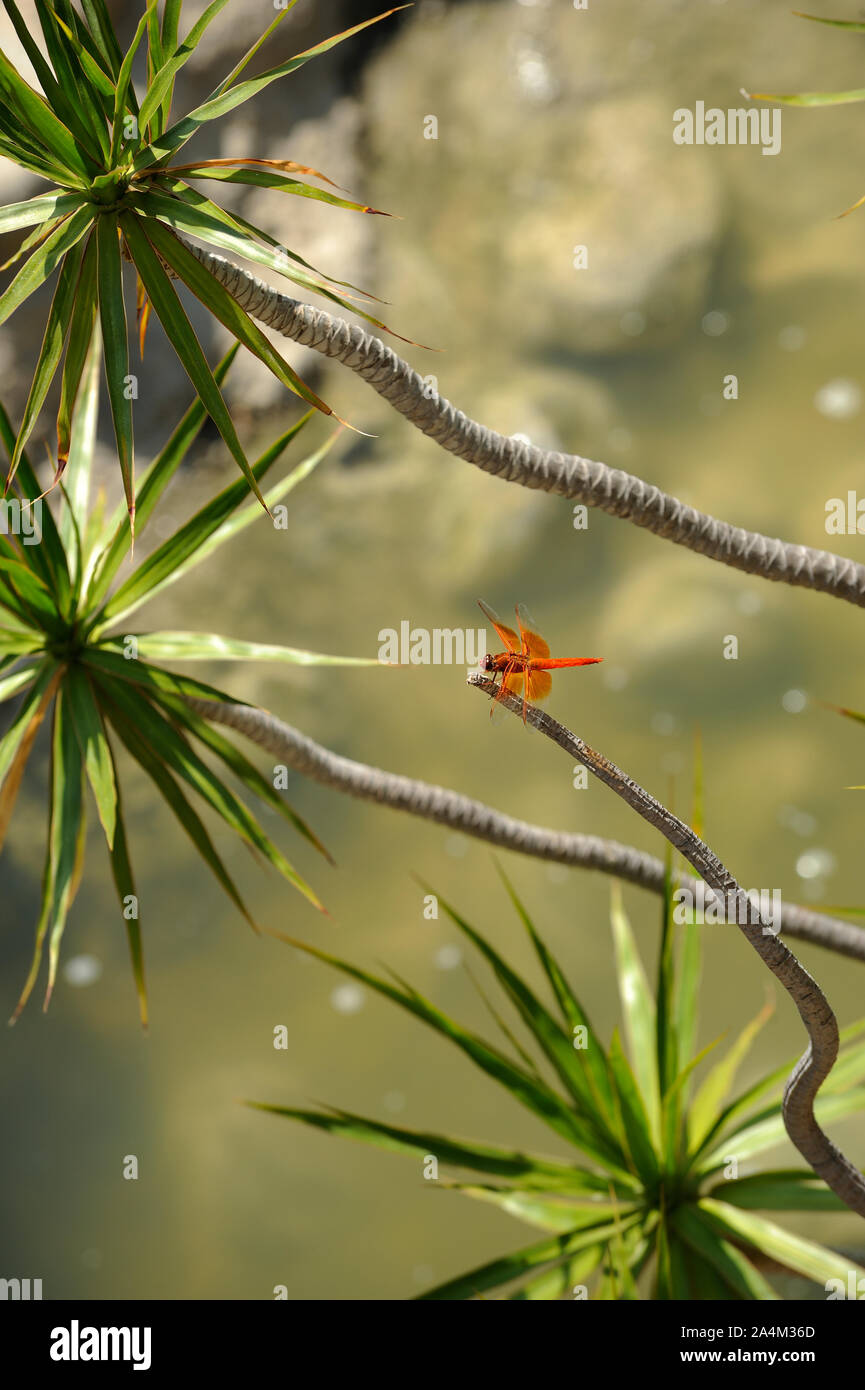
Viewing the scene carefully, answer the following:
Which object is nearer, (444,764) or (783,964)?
(783,964)

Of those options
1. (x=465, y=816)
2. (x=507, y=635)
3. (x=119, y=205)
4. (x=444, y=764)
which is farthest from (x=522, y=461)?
(x=444, y=764)

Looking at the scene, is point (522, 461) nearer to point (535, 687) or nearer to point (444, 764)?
point (535, 687)

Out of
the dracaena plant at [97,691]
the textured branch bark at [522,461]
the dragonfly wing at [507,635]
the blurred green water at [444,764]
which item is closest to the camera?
the dragonfly wing at [507,635]

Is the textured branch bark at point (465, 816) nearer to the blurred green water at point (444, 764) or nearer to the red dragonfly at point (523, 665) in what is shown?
the red dragonfly at point (523, 665)

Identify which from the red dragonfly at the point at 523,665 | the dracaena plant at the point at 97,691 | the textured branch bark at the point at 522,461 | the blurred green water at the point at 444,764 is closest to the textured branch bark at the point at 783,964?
the red dragonfly at the point at 523,665

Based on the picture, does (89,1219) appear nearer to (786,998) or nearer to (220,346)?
(786,998)

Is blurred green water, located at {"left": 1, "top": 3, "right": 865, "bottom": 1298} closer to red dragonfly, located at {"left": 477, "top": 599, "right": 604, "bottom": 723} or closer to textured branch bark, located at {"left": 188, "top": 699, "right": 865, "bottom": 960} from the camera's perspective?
textured branch bark, located at {"left": 188, "top": 699, "right": 865, "bottom": 960}
